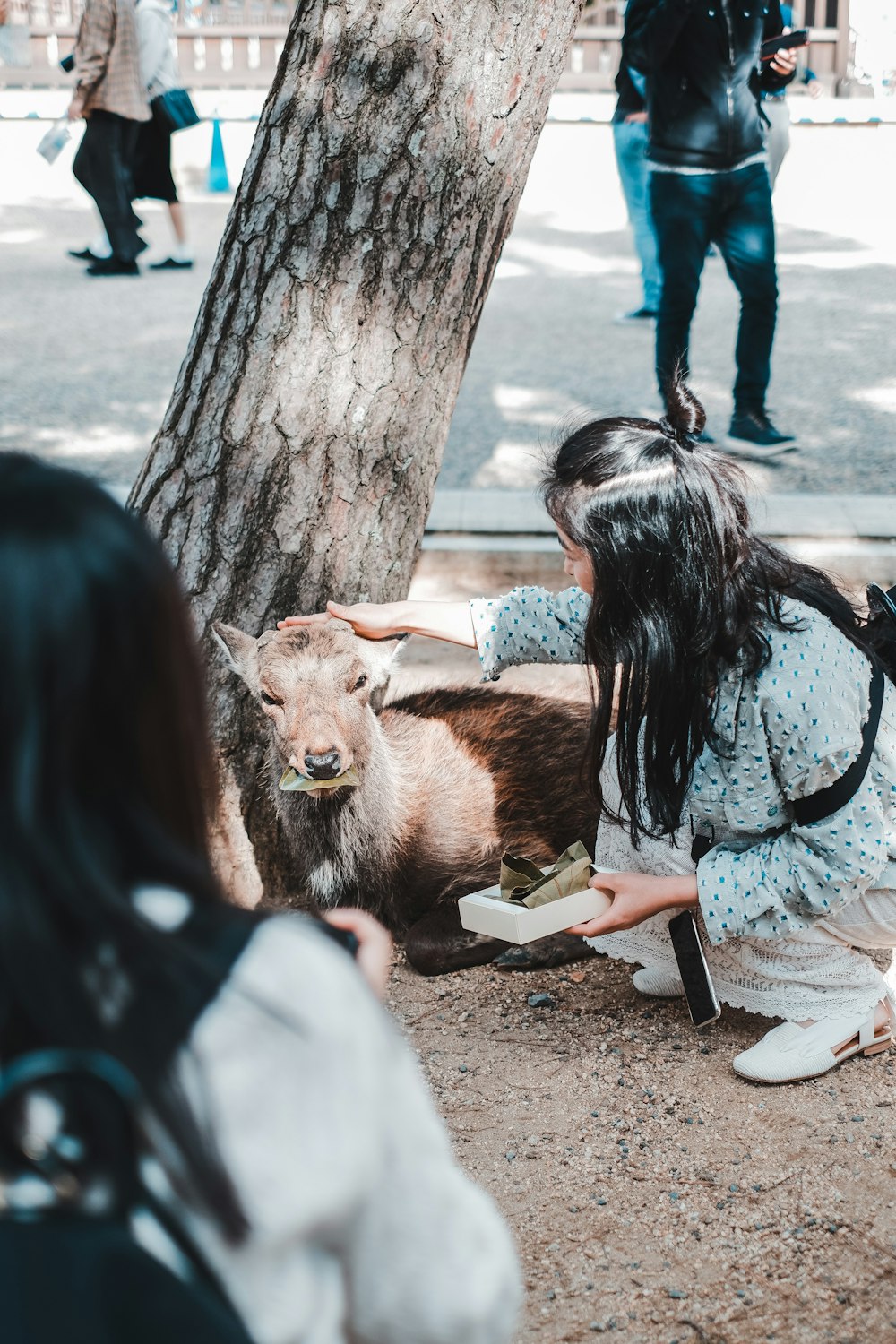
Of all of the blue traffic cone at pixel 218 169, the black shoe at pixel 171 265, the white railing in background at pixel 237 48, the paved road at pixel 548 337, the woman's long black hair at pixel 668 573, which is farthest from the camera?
the white railing in background at pixel 237 48

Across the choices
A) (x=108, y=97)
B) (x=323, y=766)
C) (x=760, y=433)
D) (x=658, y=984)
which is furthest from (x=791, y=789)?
(x=108, y=97)

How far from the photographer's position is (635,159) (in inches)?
328

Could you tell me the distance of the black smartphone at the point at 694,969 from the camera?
288cm

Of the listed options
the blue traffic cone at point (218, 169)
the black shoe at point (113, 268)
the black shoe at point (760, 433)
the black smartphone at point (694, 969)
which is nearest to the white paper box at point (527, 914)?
the black smartphone at point (694, 969)

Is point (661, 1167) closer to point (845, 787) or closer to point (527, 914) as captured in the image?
point (527, 914)

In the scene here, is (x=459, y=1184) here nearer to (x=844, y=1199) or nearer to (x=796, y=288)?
(x=844, y=1199)

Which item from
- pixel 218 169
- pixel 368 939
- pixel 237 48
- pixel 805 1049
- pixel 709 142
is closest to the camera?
pixel 368 939

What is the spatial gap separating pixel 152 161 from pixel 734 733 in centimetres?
894

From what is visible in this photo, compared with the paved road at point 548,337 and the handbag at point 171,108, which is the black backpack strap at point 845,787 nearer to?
the paved road at point 548,337

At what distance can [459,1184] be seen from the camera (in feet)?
3.97

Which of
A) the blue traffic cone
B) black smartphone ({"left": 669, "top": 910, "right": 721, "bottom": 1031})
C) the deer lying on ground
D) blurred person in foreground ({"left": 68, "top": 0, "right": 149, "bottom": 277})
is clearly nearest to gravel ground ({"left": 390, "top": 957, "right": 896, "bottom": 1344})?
black smartphone ({"left": 669, "top": 910, "right": 721, "bottom": 1031})

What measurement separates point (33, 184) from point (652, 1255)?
54.3 feet

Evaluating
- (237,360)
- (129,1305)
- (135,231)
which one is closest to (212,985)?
(129,1305)

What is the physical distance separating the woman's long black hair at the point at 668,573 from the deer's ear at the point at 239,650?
954mm
